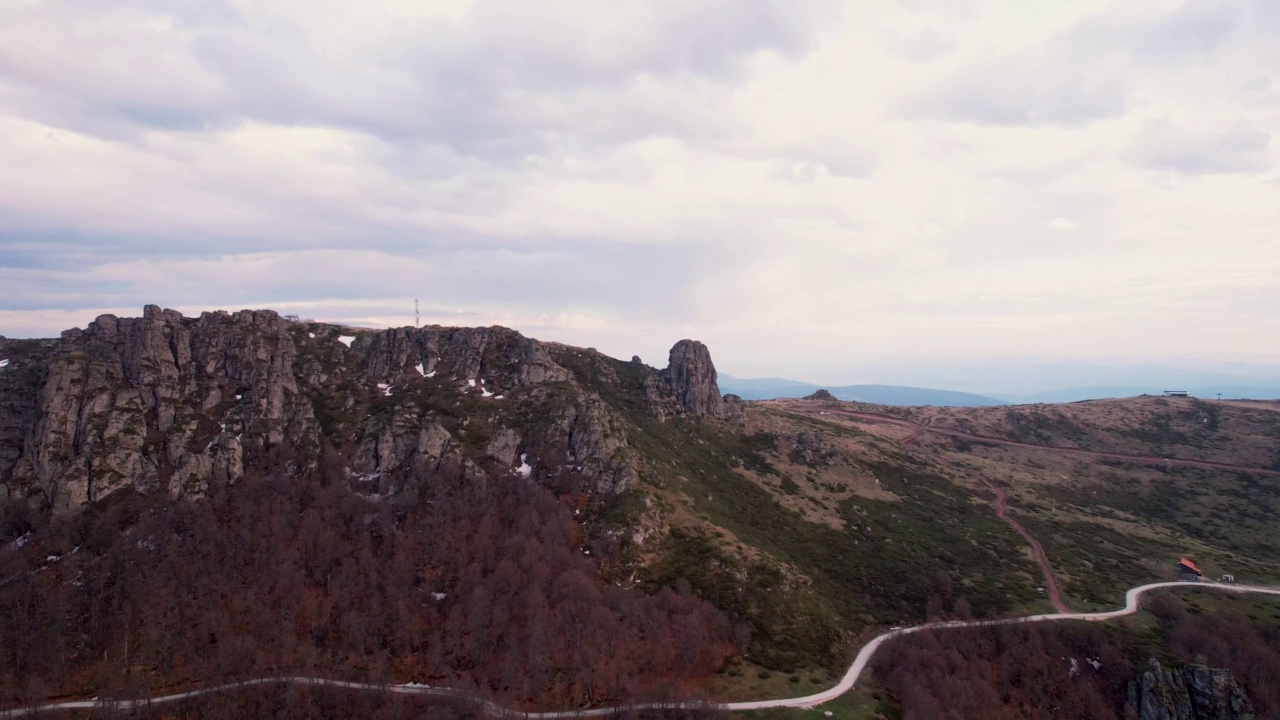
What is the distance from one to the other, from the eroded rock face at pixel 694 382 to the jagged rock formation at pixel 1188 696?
395ft

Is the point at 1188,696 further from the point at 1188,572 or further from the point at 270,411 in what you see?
the point at 270,411

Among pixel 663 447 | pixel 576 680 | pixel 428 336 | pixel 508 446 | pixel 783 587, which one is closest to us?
pixel 576 680

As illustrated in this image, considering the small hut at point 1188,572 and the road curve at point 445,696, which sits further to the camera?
the small hut at point 1188,572

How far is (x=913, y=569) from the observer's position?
394ft

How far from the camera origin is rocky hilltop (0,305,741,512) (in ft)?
378

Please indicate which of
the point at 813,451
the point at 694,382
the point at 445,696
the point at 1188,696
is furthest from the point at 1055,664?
the point at 694,382

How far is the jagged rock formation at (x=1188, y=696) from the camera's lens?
272ft

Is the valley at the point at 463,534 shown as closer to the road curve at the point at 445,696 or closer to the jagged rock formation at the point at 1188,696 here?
the road curve at the point at 445,696

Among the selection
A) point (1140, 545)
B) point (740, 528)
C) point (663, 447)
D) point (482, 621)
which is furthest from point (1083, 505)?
point (482, 621)

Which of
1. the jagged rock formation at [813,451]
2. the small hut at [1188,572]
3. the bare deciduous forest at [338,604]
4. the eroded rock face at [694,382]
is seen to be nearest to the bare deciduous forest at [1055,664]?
the small hut at [1188,572]

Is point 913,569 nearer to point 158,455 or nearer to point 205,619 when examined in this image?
point 205,619

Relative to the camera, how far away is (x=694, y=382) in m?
191

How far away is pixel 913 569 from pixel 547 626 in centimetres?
8033

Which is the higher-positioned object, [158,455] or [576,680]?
[158,455]
